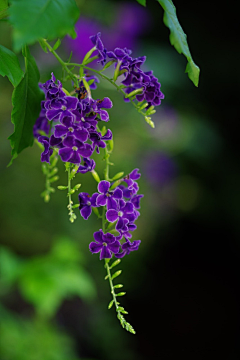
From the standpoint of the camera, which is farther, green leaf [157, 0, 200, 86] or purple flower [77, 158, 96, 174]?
purple flower [77, 158, 96, 174]

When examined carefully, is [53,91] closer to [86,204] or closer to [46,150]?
[46,150]

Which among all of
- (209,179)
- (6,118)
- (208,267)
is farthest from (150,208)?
(6,118)

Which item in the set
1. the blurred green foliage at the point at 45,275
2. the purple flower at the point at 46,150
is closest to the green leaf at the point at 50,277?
the blurred green foliage at the point at 45,275

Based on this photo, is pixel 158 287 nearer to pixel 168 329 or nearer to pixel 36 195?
pixel 168 329

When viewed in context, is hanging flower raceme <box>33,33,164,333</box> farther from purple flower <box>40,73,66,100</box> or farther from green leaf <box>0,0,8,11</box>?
green leaf <box>0,0,8,11</box>

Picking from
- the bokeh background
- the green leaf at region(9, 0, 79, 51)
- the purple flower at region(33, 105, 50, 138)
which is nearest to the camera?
the green leaf at region(9, 0, 79, 51)

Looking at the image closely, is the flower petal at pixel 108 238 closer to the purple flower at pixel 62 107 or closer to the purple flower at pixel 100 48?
the purple flower at pixel 62 107

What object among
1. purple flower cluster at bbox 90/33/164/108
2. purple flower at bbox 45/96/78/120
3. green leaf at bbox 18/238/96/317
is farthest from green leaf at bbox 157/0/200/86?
green leaf at bbox 18/238/96/317
